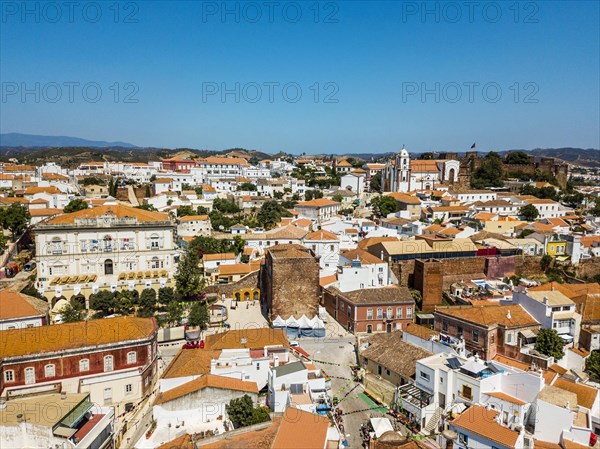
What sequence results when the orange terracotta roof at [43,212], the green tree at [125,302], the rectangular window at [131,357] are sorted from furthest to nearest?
the orange terracotta roof at [43,212]
the green tree at [125,302]
the rectangular window at [131,357]

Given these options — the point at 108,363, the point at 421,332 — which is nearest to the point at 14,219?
the point at 108,363

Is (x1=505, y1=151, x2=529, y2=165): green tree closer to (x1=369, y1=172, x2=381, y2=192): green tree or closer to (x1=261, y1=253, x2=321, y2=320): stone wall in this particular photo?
(x1=369, y1=172, x2=381, y2=192): green tree


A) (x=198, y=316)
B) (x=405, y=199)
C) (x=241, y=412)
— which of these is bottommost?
(x=241, y=412)

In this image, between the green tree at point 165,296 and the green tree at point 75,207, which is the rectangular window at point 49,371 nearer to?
the green tree at point 165,296

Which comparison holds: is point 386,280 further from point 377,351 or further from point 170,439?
point 170,439

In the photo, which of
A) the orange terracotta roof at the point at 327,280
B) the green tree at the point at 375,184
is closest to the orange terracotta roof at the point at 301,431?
the orange terracotta roof at the point at 327,280

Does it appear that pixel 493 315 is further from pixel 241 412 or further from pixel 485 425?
pixel 241 412

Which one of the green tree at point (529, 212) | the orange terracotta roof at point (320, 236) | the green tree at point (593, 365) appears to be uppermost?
the green tree at point (529, 212)
